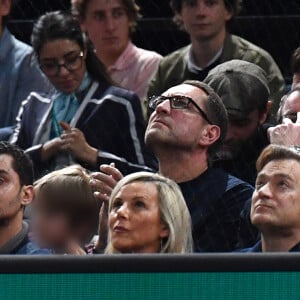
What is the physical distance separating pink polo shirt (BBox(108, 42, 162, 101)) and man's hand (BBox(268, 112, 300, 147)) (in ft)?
3.52

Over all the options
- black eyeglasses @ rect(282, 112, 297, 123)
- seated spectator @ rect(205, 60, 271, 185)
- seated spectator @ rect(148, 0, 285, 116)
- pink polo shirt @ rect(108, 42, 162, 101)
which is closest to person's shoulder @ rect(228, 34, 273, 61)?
seated spectator @ rect(148, 0, 285, 116)

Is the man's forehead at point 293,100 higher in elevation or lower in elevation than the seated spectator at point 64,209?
higher

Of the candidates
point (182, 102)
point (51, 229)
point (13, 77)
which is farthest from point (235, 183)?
point (13, 77)

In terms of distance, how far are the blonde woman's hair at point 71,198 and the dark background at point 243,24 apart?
3.85 ft

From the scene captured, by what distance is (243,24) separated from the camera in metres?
5.86

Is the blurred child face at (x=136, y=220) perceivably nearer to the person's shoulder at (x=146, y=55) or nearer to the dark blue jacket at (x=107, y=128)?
the dark blue jacket at (x=107, y=128)

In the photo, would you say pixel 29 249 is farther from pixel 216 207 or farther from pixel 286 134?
pixel 286 134

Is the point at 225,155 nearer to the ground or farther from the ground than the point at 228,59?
nearer to the ground

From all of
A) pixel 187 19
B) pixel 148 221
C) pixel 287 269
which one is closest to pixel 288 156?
pixel 148 221

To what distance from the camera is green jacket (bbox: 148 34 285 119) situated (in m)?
5.51

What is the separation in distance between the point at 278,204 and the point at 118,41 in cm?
168

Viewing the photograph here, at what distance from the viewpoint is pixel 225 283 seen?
372 centimetres

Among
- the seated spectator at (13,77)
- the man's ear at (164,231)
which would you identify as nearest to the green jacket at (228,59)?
the seated spectator at (13,77)

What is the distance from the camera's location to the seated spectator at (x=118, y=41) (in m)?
5.77
